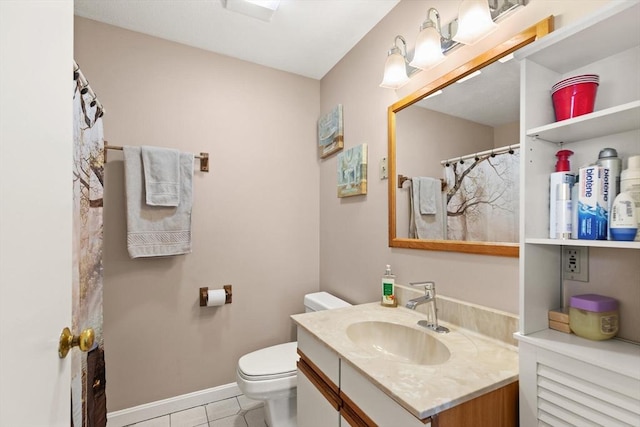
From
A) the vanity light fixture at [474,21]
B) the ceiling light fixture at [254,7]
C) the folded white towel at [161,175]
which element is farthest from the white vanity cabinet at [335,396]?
the ceiling light fixture at [254,7]

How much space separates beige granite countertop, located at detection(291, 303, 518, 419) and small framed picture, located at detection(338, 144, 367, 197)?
35.7 inches

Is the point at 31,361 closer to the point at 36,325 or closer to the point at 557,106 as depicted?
the point at 36,325

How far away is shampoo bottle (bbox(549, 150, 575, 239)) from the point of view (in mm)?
820

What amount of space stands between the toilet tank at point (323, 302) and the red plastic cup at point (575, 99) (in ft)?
4.82

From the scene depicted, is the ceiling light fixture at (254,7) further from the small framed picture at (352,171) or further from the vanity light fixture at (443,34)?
the small framed picture at (352,171)

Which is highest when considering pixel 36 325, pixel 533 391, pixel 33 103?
pixel 33 103

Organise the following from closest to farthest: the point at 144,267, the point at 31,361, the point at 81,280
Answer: the point at 31,361, the point at 81,280, the point at 144,267

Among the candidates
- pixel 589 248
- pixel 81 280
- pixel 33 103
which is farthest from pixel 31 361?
pixel 589 248

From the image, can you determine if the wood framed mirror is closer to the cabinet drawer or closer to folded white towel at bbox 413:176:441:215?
folded white towel at bbox 413:176:441:215

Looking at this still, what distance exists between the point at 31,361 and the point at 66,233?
0.30m

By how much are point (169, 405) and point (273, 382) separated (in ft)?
2.89

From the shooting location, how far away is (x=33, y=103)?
0.52m

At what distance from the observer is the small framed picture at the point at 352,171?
181 centimetres

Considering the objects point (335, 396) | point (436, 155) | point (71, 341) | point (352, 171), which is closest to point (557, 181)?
point (436, 155)
